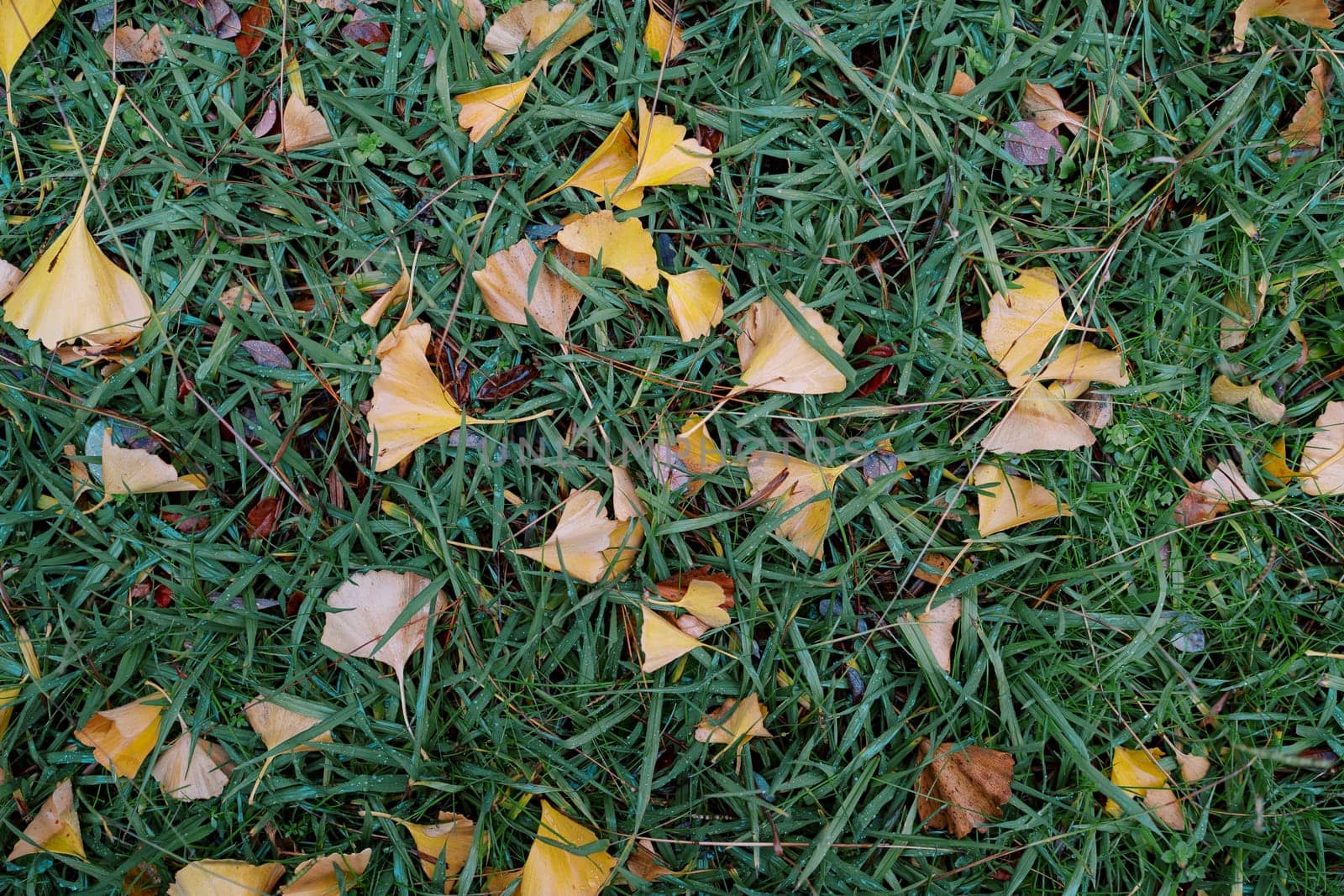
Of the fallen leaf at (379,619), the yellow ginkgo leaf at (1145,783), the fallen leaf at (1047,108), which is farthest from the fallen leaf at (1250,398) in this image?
the fallen leaf at (379,619)

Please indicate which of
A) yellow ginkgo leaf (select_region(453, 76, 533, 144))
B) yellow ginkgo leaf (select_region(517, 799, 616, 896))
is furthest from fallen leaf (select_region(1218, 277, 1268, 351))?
yellow ginkgo leaf (select_region(517, 799, 616, 896))

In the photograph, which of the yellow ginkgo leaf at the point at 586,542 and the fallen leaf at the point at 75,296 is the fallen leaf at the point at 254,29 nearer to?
the fallen leaf at the point at 75,296

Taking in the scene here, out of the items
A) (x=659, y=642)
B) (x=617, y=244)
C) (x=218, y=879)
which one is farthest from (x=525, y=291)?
(x=218, y=879)

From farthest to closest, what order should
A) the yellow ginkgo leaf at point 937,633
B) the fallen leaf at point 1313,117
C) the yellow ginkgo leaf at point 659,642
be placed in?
the fallen leaf at point 1313,117, the yellow ginkgo leaf at point 937,633, the yellow ginkgo leaf at point 659,642

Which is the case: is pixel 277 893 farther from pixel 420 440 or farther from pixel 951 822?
pixel 951 822

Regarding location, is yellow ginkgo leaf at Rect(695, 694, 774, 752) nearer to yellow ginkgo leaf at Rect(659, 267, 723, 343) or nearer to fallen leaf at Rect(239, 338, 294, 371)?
yellow ginkgo leaf at Rect(659, 267, 723, 343)

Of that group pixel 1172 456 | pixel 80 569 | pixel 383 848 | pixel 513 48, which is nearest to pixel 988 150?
pixel 1172 456

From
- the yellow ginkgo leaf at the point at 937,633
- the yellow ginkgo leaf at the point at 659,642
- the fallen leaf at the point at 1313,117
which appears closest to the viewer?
the yellow ginkgo leaf at the point at 659,642
